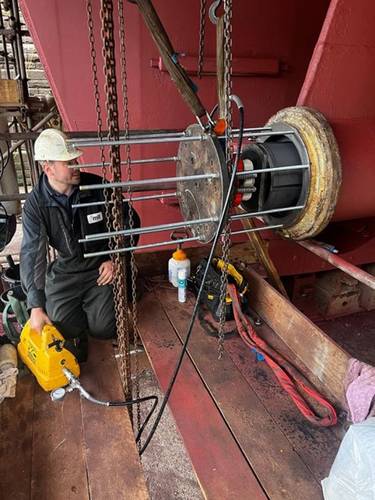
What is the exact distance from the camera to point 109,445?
5.34 ft

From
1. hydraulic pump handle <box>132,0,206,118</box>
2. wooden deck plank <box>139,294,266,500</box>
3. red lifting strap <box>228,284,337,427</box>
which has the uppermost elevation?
hydraulic pump handle <box>132,0,206,118</box>

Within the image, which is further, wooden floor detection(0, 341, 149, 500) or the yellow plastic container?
the yellow plastic container

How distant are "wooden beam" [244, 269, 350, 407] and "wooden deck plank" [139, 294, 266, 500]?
53 centimetres

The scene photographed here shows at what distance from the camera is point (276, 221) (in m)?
2.12

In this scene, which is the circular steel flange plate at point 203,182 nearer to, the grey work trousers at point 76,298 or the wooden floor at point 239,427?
the wooden floor at point 239,427

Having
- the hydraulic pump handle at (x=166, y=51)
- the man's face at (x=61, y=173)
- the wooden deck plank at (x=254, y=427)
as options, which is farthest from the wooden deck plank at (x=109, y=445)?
the hydraulic pump handle at (x=166, y=51)

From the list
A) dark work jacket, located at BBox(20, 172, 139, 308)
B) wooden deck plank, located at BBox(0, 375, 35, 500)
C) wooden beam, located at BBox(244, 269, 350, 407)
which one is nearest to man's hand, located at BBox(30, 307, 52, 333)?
dark work jacket, located at BBox(20, 172, 139, 308)

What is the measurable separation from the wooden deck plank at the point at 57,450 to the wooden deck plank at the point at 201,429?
1.37 feet

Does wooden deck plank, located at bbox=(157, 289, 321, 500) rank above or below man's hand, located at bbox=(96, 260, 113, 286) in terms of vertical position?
below

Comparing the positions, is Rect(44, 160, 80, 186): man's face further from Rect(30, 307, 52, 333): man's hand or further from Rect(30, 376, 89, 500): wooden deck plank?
Rect(30, 376, 89, 500): wooden deck plank

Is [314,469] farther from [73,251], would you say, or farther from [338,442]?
[73,251]

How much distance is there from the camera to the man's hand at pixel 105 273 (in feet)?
7.89

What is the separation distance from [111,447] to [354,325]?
287cm

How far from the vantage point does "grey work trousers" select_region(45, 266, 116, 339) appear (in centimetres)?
246
